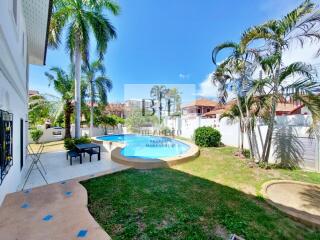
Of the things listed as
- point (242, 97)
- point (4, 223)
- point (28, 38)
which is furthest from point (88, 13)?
point (4, 223)

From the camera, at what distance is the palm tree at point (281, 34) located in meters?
6.19

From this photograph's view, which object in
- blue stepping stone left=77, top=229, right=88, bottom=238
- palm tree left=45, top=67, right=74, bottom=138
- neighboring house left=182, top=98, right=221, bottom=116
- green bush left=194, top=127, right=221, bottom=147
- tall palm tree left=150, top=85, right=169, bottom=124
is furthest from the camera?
neighboring house left=182, top=98, right=221, bottom=116

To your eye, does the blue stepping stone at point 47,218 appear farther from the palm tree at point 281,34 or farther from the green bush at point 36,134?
the green bush at point 36,134

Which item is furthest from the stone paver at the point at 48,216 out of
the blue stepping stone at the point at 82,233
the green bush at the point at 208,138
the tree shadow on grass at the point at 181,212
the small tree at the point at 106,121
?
the small tree at the point at 106,121

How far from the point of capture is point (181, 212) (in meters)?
4.04

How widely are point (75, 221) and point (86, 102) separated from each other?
60.1 ft

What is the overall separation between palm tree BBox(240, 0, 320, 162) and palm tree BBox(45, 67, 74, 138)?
46.5 ft

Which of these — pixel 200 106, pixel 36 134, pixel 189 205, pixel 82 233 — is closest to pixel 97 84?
pixel 36 134

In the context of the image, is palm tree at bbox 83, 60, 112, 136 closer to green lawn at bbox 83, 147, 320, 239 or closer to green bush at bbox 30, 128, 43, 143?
green bush at bbox 30, 128, 43, 143

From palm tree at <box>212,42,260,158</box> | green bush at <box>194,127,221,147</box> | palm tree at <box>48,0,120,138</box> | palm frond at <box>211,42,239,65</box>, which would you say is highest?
palm tree at <box>48,0,120,138</box>

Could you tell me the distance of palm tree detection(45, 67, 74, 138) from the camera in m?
15.1

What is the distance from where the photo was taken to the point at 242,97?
339 inches

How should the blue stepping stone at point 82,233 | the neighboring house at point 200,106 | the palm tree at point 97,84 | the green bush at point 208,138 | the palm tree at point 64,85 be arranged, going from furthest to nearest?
the neighboring house at point 200,106
the palm tree at point 97,84
the palm tree at point 64,85
the green bush at point 208,138
the blue stepping stone at point 82,233

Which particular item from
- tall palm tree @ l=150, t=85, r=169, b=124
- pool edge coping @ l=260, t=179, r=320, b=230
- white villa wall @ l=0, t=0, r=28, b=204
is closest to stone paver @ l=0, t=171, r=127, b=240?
white villa wall @ l=0, t=0, r=28, b=204
